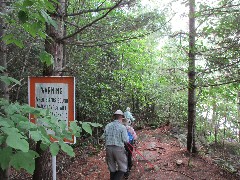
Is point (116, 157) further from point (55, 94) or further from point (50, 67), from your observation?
point (55, 94)

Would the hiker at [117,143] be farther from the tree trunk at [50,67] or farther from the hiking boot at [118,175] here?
the tree trunk at [50,67]

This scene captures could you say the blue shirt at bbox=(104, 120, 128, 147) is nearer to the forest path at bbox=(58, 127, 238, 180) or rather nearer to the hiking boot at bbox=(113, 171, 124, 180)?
the hiking boot at bbox=(113, 171, 124, 180)

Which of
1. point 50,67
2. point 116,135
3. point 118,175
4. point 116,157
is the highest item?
point 50,67

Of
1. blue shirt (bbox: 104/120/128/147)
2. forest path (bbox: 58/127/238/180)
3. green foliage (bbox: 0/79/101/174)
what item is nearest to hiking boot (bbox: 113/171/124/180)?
blue shirt (bbox: 104/120/128/147)

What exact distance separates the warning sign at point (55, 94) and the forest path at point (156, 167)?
4.68m

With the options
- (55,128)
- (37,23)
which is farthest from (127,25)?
(55,128)

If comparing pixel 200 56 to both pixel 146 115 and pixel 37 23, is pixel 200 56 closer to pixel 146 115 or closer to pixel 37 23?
pixel 37 23

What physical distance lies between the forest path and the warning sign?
4683 millimetres

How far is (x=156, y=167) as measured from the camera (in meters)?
8.58

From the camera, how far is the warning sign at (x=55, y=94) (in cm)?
369

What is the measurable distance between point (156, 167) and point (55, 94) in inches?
234

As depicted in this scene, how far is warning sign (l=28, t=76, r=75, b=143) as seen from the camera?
3691 millimetres

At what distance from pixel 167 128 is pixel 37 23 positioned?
46.9ft

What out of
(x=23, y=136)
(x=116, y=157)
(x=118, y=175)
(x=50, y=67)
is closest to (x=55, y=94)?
(x=50, y=67)
